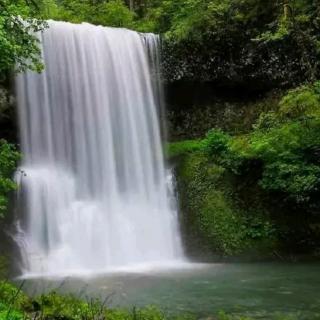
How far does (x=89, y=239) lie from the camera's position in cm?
1427

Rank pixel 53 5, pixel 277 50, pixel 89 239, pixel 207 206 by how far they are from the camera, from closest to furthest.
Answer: pixel 89 239 → pixel 207 206 → pixel 277 50 → pixel 53 5

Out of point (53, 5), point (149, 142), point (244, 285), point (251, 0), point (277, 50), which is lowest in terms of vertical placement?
point (244, 285)

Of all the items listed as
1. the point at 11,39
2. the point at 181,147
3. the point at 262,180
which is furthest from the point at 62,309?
the point at 181,147

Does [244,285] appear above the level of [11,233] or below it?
below

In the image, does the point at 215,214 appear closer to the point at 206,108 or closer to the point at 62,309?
the point at 206,108

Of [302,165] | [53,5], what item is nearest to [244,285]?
[302,165]

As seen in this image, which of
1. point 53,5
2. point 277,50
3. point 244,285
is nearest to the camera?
point 244,285

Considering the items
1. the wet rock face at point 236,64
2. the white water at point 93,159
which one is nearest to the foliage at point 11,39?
the white water at point 93,159

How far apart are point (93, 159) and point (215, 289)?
298 inches

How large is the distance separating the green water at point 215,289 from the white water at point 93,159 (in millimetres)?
2060

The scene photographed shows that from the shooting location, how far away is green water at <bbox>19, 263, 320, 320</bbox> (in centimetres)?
813

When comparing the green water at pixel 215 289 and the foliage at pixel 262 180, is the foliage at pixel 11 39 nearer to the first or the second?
the green water at pixel 215 289

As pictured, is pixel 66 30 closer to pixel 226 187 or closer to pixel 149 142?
pixel 149 142

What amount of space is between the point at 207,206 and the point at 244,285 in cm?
523
